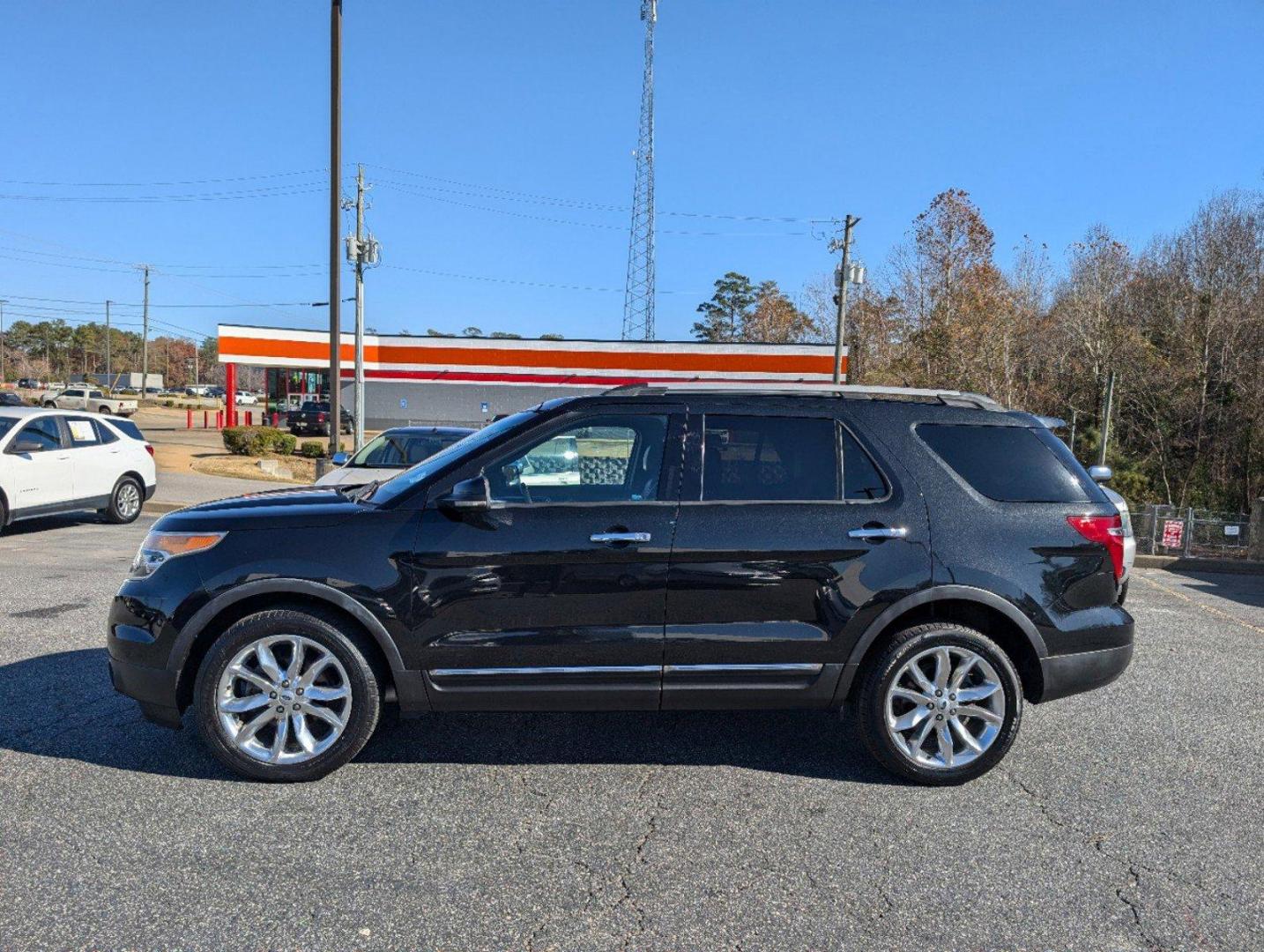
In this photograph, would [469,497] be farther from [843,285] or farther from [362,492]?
[843,285]

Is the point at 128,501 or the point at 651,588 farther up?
the point at 651,588

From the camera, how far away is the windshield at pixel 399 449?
35.6 feet

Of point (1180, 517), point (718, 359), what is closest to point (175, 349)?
point (718, 359)

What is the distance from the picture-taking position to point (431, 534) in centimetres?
381

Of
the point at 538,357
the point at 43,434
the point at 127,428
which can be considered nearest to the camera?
the point at 43,434

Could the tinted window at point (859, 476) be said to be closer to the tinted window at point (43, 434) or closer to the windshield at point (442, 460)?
the windshield at point (442, 460)

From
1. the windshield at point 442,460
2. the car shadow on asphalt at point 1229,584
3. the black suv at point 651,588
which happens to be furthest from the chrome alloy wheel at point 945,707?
the car shadow on asphalt at point 1229,584

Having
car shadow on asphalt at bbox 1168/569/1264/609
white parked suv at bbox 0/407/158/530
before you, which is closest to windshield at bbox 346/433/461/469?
white parked suv at bbox 0/407/158/530

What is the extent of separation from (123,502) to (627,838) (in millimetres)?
11267

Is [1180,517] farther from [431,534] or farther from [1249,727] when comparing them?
[431,534]

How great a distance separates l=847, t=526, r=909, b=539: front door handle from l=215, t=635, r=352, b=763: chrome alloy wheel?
90.8 inches

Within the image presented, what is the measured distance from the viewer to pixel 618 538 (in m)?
3.81

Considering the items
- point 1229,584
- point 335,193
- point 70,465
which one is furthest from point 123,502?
point 1229,584

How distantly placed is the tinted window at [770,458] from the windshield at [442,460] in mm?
872
